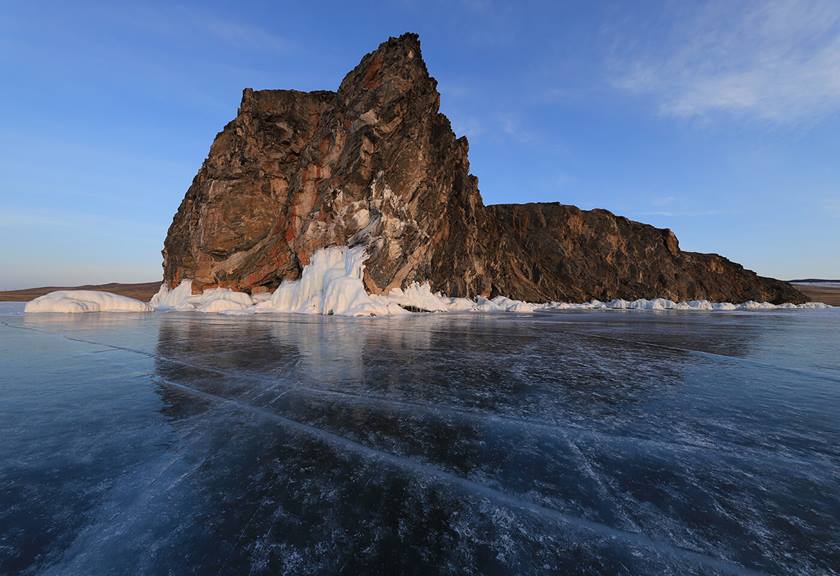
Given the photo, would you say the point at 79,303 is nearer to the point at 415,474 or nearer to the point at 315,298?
the point at 315,298

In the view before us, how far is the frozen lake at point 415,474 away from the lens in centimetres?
171

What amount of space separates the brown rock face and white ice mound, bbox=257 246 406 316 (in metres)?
1.24

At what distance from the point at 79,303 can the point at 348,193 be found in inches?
753

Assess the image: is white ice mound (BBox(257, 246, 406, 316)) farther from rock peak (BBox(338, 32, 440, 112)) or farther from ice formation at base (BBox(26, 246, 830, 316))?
rock peak (BBox(338, 32, 440, 112))

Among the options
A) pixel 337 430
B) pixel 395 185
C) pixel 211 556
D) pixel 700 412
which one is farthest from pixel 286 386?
pixel 395 185

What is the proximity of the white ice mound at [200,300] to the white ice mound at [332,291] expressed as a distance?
8.70 feet

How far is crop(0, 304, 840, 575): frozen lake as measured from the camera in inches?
67.3

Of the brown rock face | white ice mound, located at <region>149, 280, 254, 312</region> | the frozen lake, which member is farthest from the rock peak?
the frozen lake

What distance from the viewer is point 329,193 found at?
92.4ft

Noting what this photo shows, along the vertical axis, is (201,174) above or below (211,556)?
above

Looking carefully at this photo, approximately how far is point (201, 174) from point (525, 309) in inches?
1503

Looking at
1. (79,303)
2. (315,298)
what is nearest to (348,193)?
(315,298)

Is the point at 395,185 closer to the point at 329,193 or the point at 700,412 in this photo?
the point at 329,193

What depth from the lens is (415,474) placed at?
2.48m
